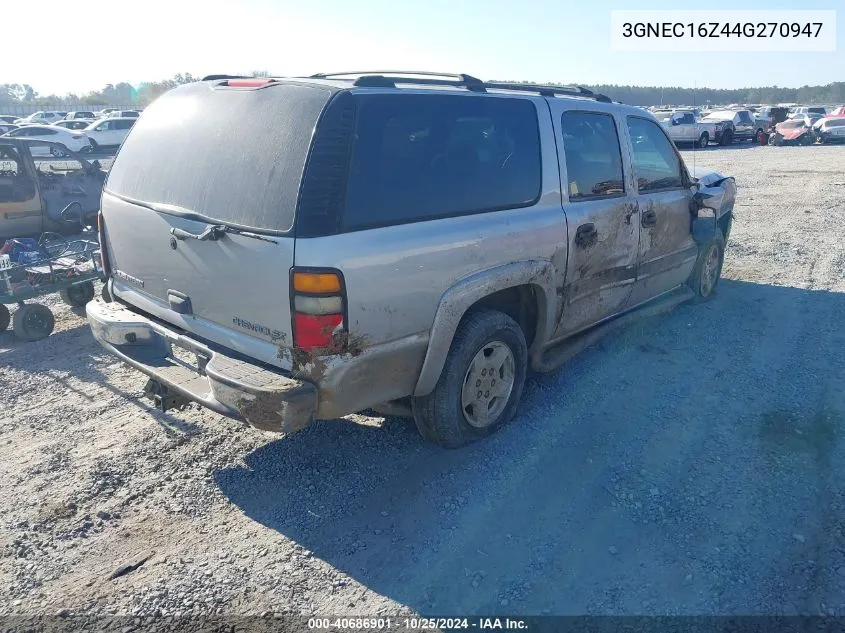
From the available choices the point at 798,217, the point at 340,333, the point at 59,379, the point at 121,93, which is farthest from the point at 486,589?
the point at 121,93

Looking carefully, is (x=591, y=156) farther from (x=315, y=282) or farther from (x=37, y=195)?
(x=37, y=195)

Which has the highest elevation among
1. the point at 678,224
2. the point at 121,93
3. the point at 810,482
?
the point at 121,93

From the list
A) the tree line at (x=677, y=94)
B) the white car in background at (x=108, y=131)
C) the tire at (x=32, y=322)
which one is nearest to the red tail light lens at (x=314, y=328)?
the tire at (x=32, y=322)

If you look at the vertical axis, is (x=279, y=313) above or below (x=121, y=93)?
below

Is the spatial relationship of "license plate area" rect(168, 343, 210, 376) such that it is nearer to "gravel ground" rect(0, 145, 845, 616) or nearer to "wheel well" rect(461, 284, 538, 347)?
"gravel ground" rect(0, 145, 845, 616)

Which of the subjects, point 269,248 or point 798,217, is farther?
point 798,217

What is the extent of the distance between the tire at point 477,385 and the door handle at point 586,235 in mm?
778

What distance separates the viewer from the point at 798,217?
38.2 feet

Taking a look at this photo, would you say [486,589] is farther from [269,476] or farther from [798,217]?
[798,217]

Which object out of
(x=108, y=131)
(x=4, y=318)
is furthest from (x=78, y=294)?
(x=108, y=131)

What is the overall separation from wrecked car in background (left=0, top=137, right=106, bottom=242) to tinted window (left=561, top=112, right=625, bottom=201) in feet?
20.9

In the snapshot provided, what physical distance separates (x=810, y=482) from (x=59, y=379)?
5202 mm

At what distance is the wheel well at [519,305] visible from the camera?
411 centimetres

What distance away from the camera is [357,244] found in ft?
10.1
